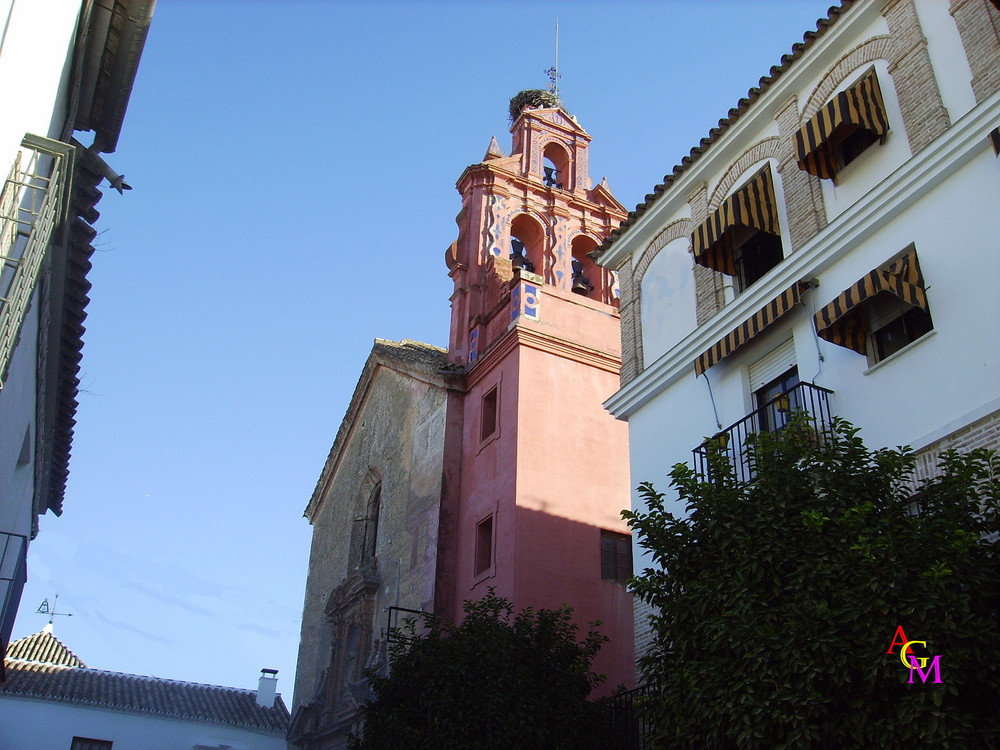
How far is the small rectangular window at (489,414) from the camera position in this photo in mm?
19781

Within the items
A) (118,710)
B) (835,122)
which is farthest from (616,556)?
(118,710)

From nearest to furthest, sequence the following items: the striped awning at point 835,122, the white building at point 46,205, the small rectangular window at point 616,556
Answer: the white building at point 46,205
the striped awning at point 835,122
the small rectangular window at point 616,556

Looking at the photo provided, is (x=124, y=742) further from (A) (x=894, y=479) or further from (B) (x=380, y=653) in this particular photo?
(A) (x=894, y=479)

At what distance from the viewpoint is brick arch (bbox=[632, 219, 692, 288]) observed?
13703mm

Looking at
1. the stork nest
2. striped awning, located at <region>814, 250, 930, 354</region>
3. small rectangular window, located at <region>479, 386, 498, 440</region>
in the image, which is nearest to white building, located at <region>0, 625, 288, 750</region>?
small rectangular window, located at <region>479, 386, 498, 440</region>

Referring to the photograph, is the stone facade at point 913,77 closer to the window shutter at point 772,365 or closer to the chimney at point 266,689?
the window shutter at point 772,365

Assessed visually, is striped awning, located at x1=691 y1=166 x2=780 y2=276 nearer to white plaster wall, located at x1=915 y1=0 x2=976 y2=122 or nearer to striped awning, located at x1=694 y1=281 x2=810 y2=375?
striped awning, located at x1=694 y1=281 x2=810 y2=375

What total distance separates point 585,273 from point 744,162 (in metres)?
11.0

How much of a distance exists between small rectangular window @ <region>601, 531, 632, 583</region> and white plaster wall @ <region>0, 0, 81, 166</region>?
A: 12.1m

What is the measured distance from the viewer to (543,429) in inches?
732

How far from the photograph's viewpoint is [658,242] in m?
14.2

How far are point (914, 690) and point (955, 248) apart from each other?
457 cm


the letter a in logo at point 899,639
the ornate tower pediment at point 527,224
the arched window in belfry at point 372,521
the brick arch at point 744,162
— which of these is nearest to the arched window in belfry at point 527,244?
the ornate tower pediment at point 527,224

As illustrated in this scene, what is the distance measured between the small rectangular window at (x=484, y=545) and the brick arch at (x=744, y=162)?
7859mm
